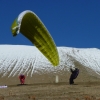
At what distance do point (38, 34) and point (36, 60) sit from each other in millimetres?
52337

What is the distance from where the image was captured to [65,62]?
214 ft

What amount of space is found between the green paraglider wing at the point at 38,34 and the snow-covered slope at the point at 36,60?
41167 millimetres

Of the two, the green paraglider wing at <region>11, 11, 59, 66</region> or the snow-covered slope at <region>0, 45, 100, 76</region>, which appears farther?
the snow-covered slope at <region>0, 45, 100, 76</region>

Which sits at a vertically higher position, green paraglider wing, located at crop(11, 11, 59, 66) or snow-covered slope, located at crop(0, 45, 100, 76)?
snow-covered slope, located at crop(0, 45, 100, 76)

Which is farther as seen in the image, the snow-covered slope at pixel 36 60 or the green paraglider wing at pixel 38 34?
the snow-covered slope at pixel 36 60

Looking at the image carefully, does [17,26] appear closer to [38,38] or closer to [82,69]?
[38,38]

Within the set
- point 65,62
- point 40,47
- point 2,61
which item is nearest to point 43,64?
point 65,62

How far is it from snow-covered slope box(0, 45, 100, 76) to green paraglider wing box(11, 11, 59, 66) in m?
41.2

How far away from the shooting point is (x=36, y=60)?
66500 mm

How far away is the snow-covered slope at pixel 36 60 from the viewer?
5950 centimetres

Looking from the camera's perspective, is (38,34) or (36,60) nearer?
(38,34)

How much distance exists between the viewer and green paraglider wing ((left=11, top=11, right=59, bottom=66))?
1350 cm

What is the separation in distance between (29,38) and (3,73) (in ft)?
145

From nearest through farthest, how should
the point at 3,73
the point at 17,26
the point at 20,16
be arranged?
the point at 17,26
the point at 20,16
the point at 3,73
